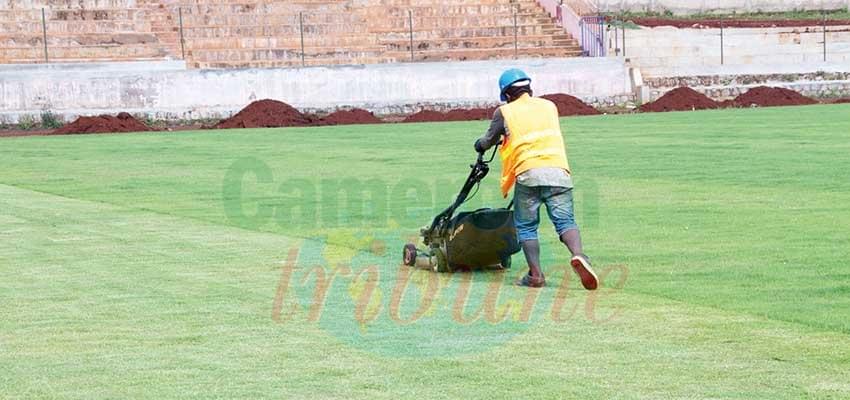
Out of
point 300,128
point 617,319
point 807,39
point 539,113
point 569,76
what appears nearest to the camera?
point 617,319

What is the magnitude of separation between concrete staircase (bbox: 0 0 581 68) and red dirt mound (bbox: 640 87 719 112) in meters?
6.61

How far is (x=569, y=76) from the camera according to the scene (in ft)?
144

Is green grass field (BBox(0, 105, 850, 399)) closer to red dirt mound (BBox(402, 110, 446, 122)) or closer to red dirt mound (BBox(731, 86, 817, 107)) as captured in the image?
red dirt mound (BBox(402, 110, 446, 122))

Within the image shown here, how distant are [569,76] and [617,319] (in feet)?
116

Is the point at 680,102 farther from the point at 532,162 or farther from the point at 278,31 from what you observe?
the point at 532,162

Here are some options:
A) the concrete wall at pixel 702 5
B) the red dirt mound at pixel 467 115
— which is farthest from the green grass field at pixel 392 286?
the concrete wall at pixel 702 5

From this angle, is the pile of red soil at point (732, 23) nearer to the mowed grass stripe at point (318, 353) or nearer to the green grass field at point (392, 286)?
the green grass field at point (392, 286)

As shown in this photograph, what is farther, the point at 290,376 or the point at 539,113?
the point at 539,113

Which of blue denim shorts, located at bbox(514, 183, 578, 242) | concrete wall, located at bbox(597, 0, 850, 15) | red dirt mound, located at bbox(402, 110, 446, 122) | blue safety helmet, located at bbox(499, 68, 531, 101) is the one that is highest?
concrete wall, located at bbox(597, 0, 850, 15)

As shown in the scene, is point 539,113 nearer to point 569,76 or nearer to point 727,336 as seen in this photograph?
point 727,336

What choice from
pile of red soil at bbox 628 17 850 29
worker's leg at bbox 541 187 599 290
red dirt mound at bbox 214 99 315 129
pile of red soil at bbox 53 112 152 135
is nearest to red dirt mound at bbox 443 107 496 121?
red dirt mound at bbox 214 99 315 129

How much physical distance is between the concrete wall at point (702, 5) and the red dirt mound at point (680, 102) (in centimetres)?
1933

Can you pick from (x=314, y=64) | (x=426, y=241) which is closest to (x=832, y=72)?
(x=314, y=64)

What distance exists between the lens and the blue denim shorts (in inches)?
420
